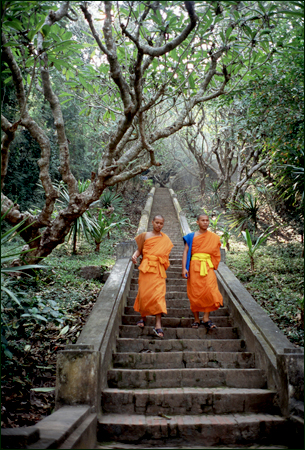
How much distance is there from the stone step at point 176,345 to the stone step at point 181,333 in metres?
0.24

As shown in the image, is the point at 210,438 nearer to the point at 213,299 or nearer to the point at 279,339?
the point at 279,339

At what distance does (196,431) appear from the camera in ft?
9.25

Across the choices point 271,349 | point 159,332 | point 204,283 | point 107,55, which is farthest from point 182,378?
point 107,55

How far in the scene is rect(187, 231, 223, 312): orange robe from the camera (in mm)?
4223

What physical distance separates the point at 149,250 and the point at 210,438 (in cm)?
226

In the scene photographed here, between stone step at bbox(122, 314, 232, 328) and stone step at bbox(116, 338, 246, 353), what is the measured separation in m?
0.52

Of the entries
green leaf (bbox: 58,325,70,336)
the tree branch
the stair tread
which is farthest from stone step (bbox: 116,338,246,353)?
the tree branch

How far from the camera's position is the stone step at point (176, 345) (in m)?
3.99

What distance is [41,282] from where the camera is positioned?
220 inches

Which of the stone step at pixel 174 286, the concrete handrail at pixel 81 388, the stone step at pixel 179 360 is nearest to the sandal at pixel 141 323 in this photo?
the concrete handrail at pixel 81 388

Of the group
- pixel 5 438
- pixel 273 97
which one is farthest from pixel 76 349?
pixel 273 97

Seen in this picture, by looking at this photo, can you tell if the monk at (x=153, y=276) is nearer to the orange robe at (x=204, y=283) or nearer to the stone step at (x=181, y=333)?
the stone step at (x=181, y=333)

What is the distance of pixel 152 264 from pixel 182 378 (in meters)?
1.43

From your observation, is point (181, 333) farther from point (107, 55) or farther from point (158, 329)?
point (107, 55)
